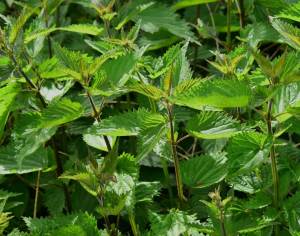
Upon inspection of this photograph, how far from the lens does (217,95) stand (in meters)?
1.10

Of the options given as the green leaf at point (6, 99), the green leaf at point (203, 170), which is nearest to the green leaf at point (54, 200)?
the green leaf at point (6, 99)

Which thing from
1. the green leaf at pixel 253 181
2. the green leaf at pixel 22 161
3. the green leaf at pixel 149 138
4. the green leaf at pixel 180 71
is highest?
the green leaf at pixel 180 71

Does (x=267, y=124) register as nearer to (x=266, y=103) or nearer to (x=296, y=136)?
(x=266, y=103)

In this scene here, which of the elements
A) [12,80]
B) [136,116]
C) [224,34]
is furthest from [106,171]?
[224,34]

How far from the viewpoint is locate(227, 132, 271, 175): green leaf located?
116cm

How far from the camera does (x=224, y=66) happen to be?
1.30 metres

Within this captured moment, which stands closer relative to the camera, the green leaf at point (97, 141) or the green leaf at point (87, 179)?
the green leaf at point (87, 179)

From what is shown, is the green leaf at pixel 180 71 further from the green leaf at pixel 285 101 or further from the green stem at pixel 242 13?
the green stem at pixel 242 13

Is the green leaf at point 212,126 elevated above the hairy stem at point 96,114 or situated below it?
below

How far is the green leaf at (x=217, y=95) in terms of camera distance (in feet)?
3.61

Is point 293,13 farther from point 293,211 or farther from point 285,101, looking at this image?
point 293,211

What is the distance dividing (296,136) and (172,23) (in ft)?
1.44

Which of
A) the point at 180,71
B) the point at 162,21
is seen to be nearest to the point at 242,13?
the point at 162,21

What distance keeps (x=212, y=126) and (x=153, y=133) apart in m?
0.12
